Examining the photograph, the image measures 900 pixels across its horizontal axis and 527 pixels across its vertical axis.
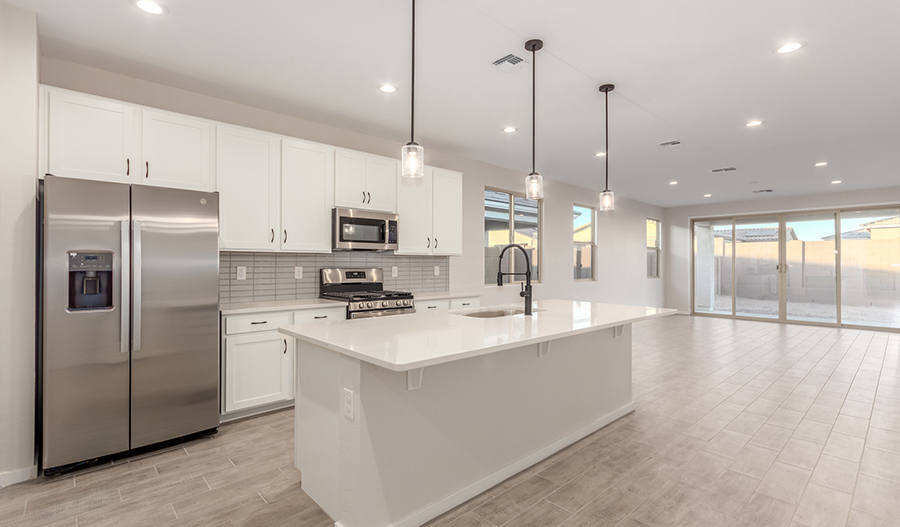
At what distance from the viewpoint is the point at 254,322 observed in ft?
10.6

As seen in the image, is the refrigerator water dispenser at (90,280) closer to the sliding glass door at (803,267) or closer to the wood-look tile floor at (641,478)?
the wood-look tile floor at (641,478)

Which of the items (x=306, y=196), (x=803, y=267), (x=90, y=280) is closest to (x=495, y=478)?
(x=90, y=280)

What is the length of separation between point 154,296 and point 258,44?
68.2 inches

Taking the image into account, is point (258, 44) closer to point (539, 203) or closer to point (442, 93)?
point (442, 93)

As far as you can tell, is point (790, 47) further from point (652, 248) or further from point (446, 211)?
point (652, 248)

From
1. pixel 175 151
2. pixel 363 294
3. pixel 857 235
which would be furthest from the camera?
pixel 857 235

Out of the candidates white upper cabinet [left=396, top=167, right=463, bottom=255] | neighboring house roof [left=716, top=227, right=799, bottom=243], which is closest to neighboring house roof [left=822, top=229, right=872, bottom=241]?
neighboring house roof [left=716, top=227, right=799, bottom=243]

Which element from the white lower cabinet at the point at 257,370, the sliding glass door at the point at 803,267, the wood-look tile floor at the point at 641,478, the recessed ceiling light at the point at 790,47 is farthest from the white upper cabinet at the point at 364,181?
the sliding glass door at the point at 803,267

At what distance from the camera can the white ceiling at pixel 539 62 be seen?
231 centimetres

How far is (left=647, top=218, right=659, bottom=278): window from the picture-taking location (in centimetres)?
965

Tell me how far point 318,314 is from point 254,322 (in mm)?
519

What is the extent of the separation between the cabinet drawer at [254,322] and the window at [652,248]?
28.1 ft

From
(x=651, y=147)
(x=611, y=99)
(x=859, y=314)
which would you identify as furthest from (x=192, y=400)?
(x=859, y=314)

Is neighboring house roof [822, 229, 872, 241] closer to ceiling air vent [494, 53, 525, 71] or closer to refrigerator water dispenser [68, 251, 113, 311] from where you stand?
ceiling air vent [494, 53, 525, 71]
